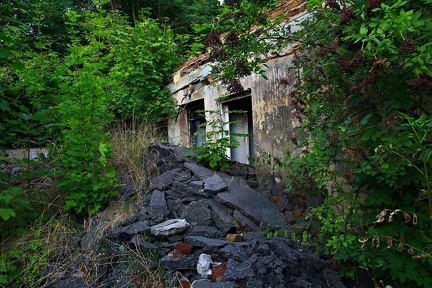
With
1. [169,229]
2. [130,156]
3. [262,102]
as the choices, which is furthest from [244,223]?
[130,156]

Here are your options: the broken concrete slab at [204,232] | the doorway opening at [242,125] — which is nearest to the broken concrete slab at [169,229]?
the broken concrete slab at [204,232]

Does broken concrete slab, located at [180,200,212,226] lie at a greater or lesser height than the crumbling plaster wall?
lesser

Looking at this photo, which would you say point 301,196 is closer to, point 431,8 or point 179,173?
point 431,8

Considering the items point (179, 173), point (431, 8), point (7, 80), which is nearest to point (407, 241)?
point (431, 8)

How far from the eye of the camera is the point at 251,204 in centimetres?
369

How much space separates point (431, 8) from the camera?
1.94 meters

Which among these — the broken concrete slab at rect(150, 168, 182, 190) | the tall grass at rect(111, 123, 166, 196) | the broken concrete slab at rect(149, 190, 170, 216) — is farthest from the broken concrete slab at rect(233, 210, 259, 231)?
the tall grass at rect(111, 123, 166, 196)

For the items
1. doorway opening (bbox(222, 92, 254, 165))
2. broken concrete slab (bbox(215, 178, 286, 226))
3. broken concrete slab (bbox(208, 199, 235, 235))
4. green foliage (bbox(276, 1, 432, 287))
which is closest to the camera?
green foliage (bbox(276, 1, 432, 287))

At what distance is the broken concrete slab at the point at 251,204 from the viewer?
3.49 m

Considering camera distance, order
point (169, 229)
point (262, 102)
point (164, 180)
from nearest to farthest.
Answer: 1. point (169, 229)
2. point (164, 180)
3. point (262, 102)

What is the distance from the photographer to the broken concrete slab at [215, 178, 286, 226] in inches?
137

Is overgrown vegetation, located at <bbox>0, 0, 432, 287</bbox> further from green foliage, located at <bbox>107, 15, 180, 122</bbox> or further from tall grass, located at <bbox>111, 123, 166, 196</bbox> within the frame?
green foliage, located at <bbox>107, 15, 180, 122</bbox>

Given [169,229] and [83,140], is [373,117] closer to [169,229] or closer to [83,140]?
[169,229]

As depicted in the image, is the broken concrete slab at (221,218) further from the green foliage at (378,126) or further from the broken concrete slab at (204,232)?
the green foliage at (378,126)
